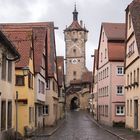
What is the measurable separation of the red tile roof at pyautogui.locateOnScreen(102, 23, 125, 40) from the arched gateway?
2918 inches

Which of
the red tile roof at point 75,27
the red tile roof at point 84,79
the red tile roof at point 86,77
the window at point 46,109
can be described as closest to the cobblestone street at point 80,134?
the window at point 46,109

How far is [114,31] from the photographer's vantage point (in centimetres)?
6006

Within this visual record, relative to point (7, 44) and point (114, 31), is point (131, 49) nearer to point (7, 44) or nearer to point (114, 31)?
point (114, 31)

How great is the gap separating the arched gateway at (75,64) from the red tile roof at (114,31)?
2918 inches

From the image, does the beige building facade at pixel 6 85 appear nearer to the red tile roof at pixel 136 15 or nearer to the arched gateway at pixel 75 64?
the red tile roof at pixel 136 15

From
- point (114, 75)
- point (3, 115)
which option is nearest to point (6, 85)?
point (3, 115)

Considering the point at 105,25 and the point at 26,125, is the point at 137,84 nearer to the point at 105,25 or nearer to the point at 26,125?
the point at 26,125

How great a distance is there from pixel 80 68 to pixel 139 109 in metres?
105

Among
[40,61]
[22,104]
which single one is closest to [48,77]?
[40,61]

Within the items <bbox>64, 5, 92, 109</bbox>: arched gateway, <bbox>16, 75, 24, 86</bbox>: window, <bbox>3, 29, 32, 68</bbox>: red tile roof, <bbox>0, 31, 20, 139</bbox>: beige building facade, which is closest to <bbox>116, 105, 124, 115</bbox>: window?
<bbox>3, 29, 32, 68</bbox>: red tile roof

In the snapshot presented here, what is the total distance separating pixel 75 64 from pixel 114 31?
8446 centimetres

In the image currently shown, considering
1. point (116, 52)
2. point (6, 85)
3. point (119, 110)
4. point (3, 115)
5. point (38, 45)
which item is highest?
point (116, 52)

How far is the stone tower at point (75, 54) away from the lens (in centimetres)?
14362

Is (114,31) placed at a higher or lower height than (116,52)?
higher
